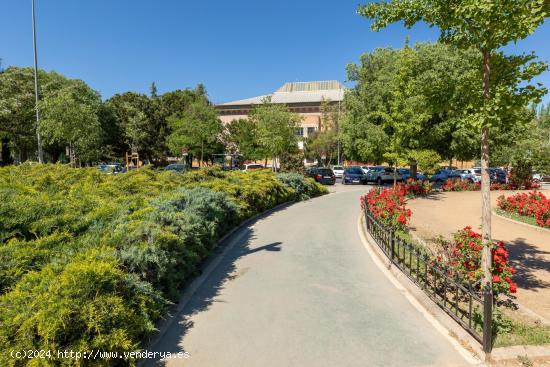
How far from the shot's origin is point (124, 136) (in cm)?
4788

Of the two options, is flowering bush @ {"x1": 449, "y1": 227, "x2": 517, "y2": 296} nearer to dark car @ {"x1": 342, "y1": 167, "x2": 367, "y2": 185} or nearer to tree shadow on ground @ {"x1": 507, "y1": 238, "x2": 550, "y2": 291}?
tree shadow on ground @ {"x1": 507, "y1": 238, "x2": 550, "y2": 291}

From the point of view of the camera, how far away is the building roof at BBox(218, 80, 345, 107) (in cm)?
7163

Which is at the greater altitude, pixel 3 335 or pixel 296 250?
pixel 3 335

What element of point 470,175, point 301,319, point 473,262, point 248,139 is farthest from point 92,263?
point 248,139

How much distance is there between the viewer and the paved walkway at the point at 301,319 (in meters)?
4.21

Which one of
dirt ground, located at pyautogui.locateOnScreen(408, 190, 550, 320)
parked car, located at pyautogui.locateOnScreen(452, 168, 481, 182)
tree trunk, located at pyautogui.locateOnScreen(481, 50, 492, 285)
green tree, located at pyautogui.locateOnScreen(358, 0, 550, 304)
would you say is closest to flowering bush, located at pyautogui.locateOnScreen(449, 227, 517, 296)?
tree trunk, located at pyautogui.locateOnScreen(481, 50, 492, 285)

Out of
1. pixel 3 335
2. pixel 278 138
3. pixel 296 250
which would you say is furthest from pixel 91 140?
pixel 3 335

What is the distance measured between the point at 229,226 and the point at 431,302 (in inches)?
272

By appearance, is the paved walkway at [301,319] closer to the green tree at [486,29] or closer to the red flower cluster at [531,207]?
the green tree at [486,29]

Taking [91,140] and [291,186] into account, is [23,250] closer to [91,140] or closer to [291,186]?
[291,186]

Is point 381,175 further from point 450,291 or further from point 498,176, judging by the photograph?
point 450,291

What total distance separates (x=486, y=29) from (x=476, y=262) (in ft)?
12.2

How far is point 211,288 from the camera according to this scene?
6.48 m

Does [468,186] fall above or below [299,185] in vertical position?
below
